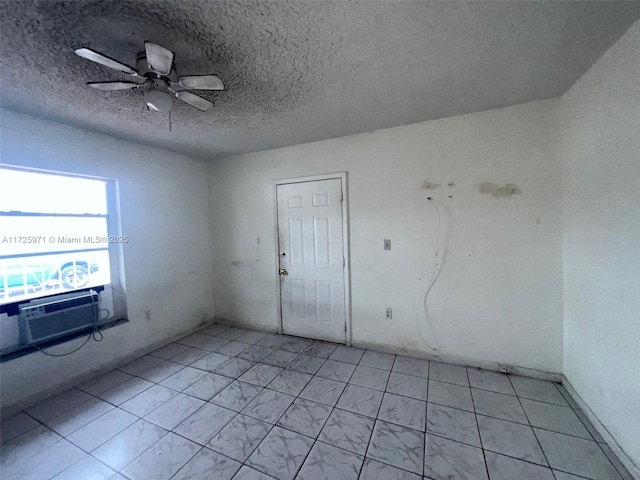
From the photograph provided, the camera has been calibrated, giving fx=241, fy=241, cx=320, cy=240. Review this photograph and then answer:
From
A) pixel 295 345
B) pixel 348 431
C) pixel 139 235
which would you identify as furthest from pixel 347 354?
pixel 139 235

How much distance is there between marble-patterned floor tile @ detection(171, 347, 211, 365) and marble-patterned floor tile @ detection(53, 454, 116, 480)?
1.10 meters

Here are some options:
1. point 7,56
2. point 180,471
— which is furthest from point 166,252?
point 180,471

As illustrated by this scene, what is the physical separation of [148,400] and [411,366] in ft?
7.85

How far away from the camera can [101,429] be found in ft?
5.72

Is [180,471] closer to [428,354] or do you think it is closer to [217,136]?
[428,354]

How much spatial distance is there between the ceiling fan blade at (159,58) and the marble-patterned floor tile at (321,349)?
107 inches

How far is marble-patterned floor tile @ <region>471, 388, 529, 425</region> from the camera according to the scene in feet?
5.75

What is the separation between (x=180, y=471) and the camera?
1.42m

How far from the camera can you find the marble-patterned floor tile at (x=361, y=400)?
1861mm

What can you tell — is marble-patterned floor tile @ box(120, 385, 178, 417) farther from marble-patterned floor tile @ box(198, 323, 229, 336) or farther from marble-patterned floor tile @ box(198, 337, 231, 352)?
marble-patterned floor tile @ box(198, 323, 229, 336)

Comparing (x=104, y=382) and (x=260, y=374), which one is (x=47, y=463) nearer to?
(x=104, y=382)

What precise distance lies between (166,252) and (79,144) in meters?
1.37

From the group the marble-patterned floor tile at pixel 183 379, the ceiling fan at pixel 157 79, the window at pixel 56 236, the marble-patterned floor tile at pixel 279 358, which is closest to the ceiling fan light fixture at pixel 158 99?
the ceiling fan at pixel 157 79

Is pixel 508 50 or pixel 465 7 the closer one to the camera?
pixel 465 7
